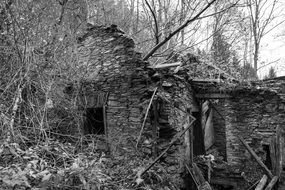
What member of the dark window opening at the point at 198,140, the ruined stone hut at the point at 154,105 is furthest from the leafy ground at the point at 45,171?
the dark window opening at the point at 198,140

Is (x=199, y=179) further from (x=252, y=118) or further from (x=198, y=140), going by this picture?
(x=252, y=118)

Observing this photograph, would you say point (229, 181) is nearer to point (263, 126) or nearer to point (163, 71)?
point (263, 126)

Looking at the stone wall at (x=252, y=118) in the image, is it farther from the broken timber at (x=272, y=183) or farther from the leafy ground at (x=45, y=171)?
the leafy ground at (x=45, y=171)

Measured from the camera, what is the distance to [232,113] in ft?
27.3

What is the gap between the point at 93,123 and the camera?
7324 millimetres

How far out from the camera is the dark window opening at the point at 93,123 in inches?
278

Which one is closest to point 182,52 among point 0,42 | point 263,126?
point 263,126

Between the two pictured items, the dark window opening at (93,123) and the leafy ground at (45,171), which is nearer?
the leafy ground at (45,171)

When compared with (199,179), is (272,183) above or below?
above

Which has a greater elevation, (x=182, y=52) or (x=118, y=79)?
(x=182, y=52)

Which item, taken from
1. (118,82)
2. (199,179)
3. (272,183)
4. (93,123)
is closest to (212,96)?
(199,179)

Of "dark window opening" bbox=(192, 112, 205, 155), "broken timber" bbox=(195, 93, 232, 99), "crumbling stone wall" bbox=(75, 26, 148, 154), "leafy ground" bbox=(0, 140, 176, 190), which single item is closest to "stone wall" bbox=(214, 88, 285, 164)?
"broken timber" bbox=(195, 93, 232, 99)

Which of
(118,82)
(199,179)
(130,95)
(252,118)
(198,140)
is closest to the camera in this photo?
(199,179)

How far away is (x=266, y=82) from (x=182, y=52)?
262cm
